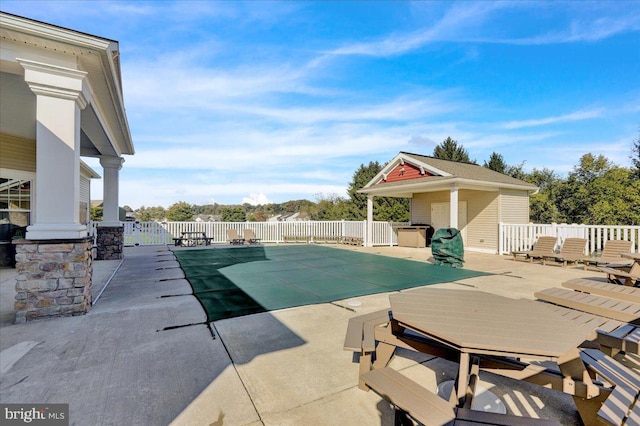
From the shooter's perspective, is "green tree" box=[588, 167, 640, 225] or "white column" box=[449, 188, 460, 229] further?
"green tree" box=[588, 167, 640, 225]

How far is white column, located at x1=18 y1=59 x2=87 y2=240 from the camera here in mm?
3748

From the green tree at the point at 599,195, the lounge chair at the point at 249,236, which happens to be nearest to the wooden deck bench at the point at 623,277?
the lounge chair at the point at 249,236

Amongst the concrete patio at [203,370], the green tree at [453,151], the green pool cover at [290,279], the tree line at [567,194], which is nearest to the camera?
the concrete patio at [203,370]

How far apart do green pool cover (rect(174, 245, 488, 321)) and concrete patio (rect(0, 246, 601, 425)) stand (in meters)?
0.48

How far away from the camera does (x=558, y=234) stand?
9281 mm

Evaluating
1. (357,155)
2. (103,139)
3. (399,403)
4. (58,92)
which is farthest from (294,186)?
(399,403)

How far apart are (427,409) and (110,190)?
986 centimetres

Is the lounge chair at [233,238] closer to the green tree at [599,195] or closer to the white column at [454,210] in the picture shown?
the white column at [454,210]

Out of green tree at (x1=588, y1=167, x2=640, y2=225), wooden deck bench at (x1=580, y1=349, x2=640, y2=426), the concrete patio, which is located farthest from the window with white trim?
green tree at (x1=588, y1=167, x2=640, y2=225)

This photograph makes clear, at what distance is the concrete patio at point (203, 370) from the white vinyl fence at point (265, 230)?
31.7ft

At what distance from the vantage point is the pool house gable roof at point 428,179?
419 inches

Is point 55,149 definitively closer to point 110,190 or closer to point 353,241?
point 110,190

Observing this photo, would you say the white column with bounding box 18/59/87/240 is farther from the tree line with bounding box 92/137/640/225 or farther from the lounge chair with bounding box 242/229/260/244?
the tree line with bounding box 92/137/640/225

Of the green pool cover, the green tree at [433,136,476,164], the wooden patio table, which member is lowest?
the green pool cover
